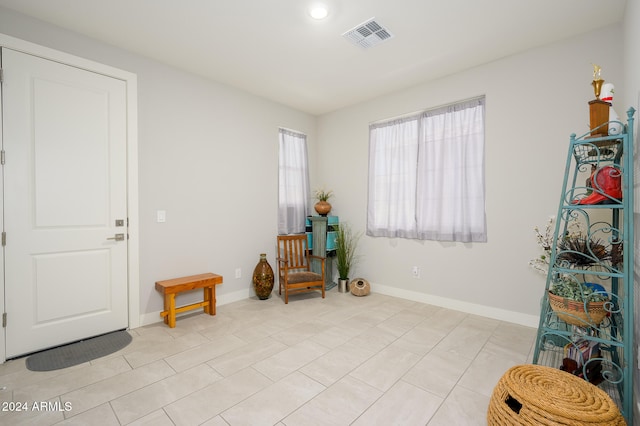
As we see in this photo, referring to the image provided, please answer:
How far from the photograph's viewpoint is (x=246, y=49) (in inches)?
116

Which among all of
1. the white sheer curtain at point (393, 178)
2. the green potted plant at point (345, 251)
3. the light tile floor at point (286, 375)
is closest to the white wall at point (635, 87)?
the light tile floor at point (286, 375)

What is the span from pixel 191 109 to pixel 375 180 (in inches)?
100

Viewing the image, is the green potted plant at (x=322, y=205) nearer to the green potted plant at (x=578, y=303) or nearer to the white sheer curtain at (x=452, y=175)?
the white sheer curtain at (x=452, y=175)

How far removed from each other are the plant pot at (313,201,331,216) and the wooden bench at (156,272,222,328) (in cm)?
179

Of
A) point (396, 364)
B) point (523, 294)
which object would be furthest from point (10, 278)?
point (523, 294)

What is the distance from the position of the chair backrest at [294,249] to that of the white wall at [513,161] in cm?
135

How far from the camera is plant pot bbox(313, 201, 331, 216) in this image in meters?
4.51

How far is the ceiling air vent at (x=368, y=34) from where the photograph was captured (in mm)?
2555

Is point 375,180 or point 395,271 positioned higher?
point 375,180

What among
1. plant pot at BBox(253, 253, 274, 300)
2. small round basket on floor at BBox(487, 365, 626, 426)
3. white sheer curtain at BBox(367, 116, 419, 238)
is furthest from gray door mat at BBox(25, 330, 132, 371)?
white sheer curtain at BBox(367, 116, 419, 238)

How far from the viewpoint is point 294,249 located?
4.29m

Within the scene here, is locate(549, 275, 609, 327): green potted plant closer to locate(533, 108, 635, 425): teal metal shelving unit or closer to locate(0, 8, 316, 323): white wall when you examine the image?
locate(533, 108, 635, 425): teal metal shelving unit

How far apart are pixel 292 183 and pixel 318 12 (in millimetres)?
2561

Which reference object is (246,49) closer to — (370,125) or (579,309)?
(370,125)
